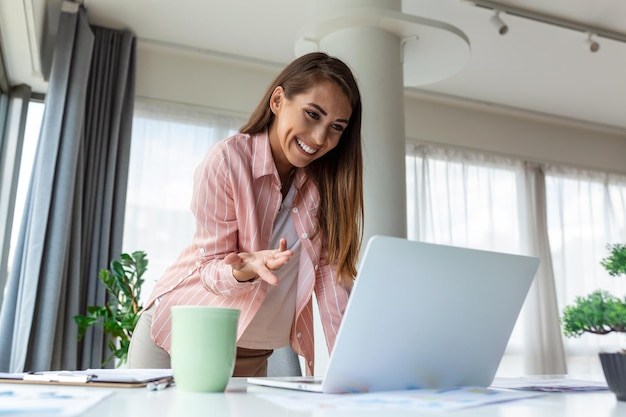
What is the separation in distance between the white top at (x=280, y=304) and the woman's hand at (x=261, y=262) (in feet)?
0.96

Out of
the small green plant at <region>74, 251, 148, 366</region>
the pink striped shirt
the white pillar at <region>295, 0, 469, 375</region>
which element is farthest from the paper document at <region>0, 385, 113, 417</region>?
the small green plant at <region>74, 251, 148, 366</region>

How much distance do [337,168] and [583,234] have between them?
14.1 ft

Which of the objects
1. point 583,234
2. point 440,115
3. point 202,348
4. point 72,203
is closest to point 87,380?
point 202,348

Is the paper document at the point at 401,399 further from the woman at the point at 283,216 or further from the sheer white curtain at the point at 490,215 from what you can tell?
the sheer white curtain at the point at 490,215

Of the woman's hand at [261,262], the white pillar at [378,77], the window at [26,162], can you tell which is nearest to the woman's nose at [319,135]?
the woman's hand at [261,262]

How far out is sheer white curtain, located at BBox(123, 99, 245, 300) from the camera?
3.79 meters

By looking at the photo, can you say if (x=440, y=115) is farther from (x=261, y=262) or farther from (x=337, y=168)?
(x=261, y=262)

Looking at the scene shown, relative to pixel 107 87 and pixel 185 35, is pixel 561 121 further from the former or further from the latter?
pixel 107 87

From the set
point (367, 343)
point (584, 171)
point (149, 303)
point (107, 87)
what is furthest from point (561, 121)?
point (367, 343)

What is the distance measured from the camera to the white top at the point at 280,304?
1.33 metres

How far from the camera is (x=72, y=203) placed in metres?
3.30

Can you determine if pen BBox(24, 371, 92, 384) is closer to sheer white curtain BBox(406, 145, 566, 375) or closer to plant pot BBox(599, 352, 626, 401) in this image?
plant pot BBox(599, 352, 626, 401)

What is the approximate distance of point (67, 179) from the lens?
3250mm

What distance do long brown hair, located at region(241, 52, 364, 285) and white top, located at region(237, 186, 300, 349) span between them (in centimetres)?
8
